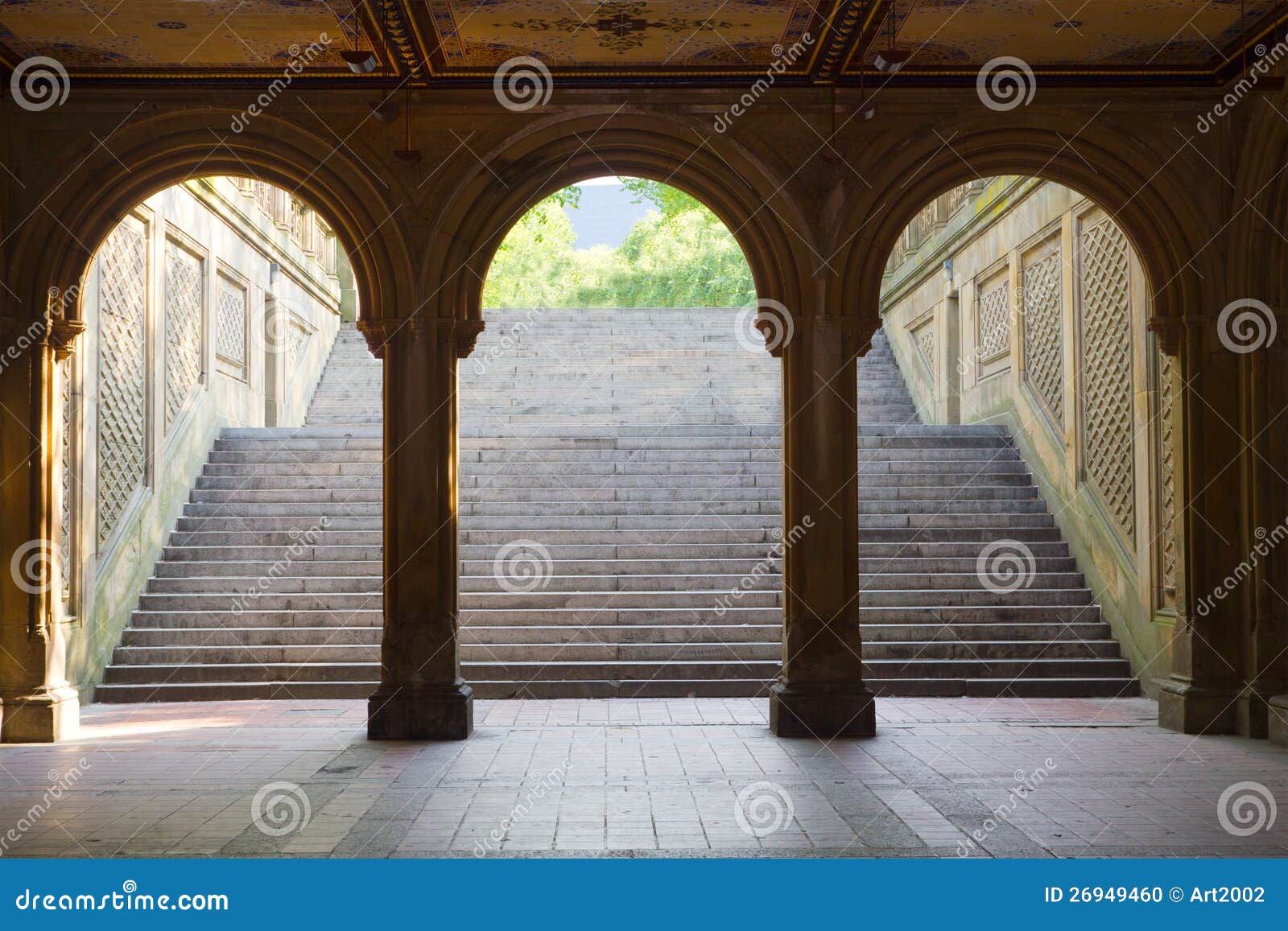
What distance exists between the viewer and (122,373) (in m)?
11.7

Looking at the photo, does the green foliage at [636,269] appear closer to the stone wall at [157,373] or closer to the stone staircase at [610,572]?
the stone wall at [157,373]

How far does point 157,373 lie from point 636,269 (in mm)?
33634

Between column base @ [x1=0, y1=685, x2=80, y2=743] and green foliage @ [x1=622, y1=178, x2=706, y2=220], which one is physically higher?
green foliage @ [x1=622, y1=178, x2=706, y2=220]

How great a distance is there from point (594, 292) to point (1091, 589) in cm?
3553

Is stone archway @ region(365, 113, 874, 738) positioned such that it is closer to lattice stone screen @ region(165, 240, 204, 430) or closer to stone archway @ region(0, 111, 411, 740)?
stone archway @ region(0, 111, 411, 740)

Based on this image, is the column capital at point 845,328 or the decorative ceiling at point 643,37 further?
the column capital at point 845,328

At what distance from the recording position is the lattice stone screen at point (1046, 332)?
12.8m

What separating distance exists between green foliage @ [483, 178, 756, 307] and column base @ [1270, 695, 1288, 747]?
95.1 ft

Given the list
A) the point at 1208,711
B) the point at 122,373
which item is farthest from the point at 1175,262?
the point at 122,373

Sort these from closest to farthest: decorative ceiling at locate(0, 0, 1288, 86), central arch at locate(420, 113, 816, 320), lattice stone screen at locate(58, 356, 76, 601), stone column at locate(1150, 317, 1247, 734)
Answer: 1. decorative ceiling at locate(0, 0, 1288, 86)
2. stone column at locate(1150, 317, 1247, 734)
3. central arch at locate(420, 113, 816, 320)
4. lattice stone screen at locate(58, 356, 76, 601)

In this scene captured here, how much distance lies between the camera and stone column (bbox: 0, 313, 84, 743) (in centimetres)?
877

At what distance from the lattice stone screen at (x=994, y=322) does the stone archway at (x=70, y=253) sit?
793 centimetres

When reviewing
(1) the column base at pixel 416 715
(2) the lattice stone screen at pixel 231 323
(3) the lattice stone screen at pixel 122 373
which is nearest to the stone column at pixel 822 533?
(1) the column base at pixel 416 715

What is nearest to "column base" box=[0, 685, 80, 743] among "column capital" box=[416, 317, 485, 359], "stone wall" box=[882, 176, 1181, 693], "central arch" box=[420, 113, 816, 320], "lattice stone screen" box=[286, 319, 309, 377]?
"column capital" box=[416, 317, 485, 359]
